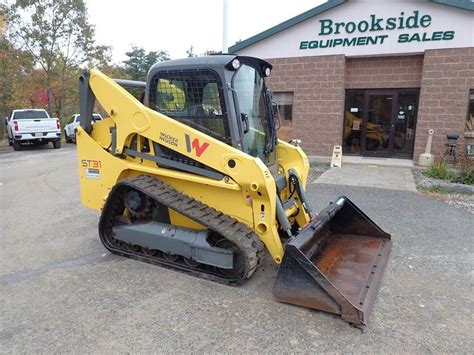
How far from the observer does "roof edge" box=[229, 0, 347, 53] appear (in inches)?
465

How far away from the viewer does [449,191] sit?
805cm

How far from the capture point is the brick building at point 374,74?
35.4 ft

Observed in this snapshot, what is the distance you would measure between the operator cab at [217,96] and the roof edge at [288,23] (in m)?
8.82

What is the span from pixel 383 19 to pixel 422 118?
3310mm

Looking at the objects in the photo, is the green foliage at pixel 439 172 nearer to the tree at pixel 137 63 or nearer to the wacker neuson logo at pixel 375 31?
the wacker neuson logo at pixel 375 31

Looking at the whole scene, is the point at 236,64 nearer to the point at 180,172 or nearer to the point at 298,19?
the point at 180,172

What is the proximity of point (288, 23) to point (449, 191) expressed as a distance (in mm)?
7704

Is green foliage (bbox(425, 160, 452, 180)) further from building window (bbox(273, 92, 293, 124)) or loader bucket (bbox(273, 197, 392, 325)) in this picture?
loader bucket (bbox(273, 197, 392, 325))

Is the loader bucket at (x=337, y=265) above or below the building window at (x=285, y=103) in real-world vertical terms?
below

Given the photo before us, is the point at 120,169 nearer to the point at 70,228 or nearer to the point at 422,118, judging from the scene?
the point at 70,228

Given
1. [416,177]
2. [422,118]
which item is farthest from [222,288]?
[422,118]

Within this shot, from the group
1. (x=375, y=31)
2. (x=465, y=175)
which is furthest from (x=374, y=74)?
(x=465, y=175)

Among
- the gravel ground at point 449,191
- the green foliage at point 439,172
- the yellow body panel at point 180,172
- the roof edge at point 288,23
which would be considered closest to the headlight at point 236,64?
the yellow body panel at point 180,172

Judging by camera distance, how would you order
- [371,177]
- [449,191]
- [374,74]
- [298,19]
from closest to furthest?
[449,191]
[371,177]
[374,74]
[298,19]
